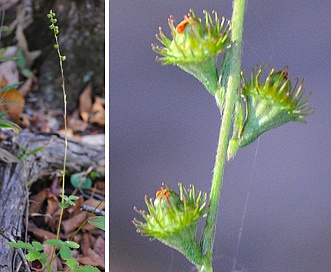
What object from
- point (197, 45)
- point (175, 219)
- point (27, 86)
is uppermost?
point (197, 45)

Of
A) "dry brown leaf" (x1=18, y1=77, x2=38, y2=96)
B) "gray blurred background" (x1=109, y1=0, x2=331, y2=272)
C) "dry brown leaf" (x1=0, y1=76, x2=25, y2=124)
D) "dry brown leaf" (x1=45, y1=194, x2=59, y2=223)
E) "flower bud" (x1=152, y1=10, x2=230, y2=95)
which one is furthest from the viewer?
"dry brown leaf" (x1=18, y1=77, x2=38, y2=96)

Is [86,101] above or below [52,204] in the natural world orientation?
above

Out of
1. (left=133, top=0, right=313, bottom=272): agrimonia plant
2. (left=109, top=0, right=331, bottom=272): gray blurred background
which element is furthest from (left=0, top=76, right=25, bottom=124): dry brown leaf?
(left=133, top=0, right=313, bottom=272): agrimonia plant

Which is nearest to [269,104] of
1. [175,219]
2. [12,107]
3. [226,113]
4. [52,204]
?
[226,113]

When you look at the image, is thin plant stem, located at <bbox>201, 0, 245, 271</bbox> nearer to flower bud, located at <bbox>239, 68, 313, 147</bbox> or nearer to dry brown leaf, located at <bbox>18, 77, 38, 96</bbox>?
flower bud, located at <bbox>239, 68, 313, 147</bbox>

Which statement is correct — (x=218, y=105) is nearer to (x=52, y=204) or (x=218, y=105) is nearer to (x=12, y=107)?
(x=52, y=204)

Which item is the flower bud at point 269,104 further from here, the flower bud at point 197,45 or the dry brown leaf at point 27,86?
the dry brown leaf at point 27,86

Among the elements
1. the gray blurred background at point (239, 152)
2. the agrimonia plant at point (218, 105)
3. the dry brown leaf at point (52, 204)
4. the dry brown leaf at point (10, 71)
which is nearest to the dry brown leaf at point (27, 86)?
the dry brown leaf at point (10, 71)
